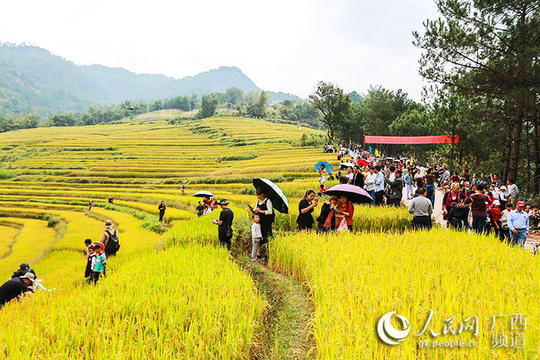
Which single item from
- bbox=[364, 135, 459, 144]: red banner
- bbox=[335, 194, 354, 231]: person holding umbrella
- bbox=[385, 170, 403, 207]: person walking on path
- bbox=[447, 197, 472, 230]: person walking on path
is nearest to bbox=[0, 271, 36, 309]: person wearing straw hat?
bbox=[335, 194, 354, 231]: person holding umbrella

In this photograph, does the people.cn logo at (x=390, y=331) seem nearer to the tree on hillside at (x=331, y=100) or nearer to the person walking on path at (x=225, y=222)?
the person walking on path at (x=225, y=222)

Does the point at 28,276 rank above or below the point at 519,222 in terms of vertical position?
below

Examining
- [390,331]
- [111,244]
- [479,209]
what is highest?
[479,209]

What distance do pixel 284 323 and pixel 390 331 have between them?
176 cm

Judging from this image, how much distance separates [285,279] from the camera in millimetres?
6188

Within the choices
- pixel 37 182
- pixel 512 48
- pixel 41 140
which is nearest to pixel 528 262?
pixel 512 48

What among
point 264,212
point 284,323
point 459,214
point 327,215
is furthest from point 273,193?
point 459,214

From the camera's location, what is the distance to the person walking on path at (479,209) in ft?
24.7

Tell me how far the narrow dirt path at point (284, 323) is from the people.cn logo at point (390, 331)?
76 cm

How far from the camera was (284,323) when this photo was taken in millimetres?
4414

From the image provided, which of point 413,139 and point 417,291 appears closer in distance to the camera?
point 417,291

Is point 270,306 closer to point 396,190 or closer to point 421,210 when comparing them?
point 421,210

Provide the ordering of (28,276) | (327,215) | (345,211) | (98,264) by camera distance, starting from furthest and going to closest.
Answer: (327,215)
(345,211)
(98,264)
(28,276)

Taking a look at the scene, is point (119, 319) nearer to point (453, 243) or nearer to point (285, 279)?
point (285, 279)
